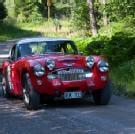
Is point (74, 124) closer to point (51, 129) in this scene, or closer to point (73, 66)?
point (51, 129)

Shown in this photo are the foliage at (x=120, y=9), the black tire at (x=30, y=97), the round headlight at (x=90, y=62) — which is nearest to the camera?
the black tire at (x=30, y=97)

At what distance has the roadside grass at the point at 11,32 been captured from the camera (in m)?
72.9

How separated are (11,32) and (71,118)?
67209 mm

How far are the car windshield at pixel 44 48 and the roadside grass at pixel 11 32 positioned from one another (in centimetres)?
5651

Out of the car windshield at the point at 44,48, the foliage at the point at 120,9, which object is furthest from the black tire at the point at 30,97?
the foliage at the point at 120,9

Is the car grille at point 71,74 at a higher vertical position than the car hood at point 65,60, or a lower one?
lower

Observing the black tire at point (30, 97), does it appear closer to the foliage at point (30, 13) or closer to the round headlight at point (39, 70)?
the round headlight at point (39, 70)

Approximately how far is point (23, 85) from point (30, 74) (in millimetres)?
706

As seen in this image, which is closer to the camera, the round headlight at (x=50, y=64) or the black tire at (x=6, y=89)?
the round headlight at (x=50, y=64)

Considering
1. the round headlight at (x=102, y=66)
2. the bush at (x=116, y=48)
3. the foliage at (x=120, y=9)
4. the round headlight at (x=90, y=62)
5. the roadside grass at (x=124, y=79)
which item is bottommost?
the roadside grass at (x=124, y=79)

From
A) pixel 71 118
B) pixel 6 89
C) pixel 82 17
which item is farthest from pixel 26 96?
pixel 82 17

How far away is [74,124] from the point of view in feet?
34.9

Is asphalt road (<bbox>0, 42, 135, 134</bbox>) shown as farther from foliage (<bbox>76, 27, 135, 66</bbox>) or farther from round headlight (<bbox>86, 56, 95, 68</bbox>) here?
foliage (<bbox>76, 27, 135, 66</bbox>)

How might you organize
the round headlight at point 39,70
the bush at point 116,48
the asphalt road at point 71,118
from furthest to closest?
the bush at point 116,48 < the round headlight at point 39,70 < the asphalt road at point 71,118
